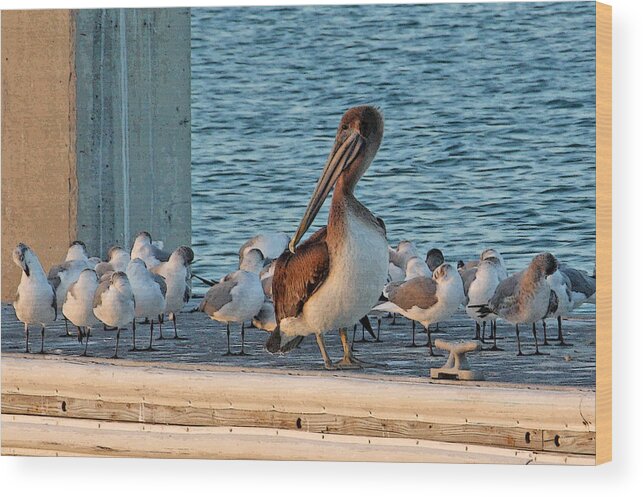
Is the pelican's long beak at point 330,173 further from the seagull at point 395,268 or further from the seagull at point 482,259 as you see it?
the seagull at point 482,259

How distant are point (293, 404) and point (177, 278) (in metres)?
1.15

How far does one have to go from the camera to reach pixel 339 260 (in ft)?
37.2

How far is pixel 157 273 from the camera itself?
1177 cm

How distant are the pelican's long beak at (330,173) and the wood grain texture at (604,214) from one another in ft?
4.81

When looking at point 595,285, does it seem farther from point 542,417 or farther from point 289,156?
point 289,156

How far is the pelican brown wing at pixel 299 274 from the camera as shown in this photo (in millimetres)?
11398

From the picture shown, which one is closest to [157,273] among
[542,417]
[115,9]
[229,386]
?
[229,386]

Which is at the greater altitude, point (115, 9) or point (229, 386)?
point (115, 9)

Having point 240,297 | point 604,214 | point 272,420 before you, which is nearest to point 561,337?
point 604,214

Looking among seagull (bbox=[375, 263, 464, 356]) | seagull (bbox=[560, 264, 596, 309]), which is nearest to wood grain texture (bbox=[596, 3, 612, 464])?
seagull (bbox=[560, 264, 596, 309])

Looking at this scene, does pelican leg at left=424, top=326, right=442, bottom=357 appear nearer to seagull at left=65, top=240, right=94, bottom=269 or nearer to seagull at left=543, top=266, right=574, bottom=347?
seagull at left=543, top=266, right=574, bottom=347

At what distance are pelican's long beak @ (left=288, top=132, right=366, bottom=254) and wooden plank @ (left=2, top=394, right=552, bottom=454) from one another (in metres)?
1.06

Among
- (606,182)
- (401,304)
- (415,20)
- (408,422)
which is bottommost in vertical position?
(408,422)

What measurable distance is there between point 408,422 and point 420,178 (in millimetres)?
1512
